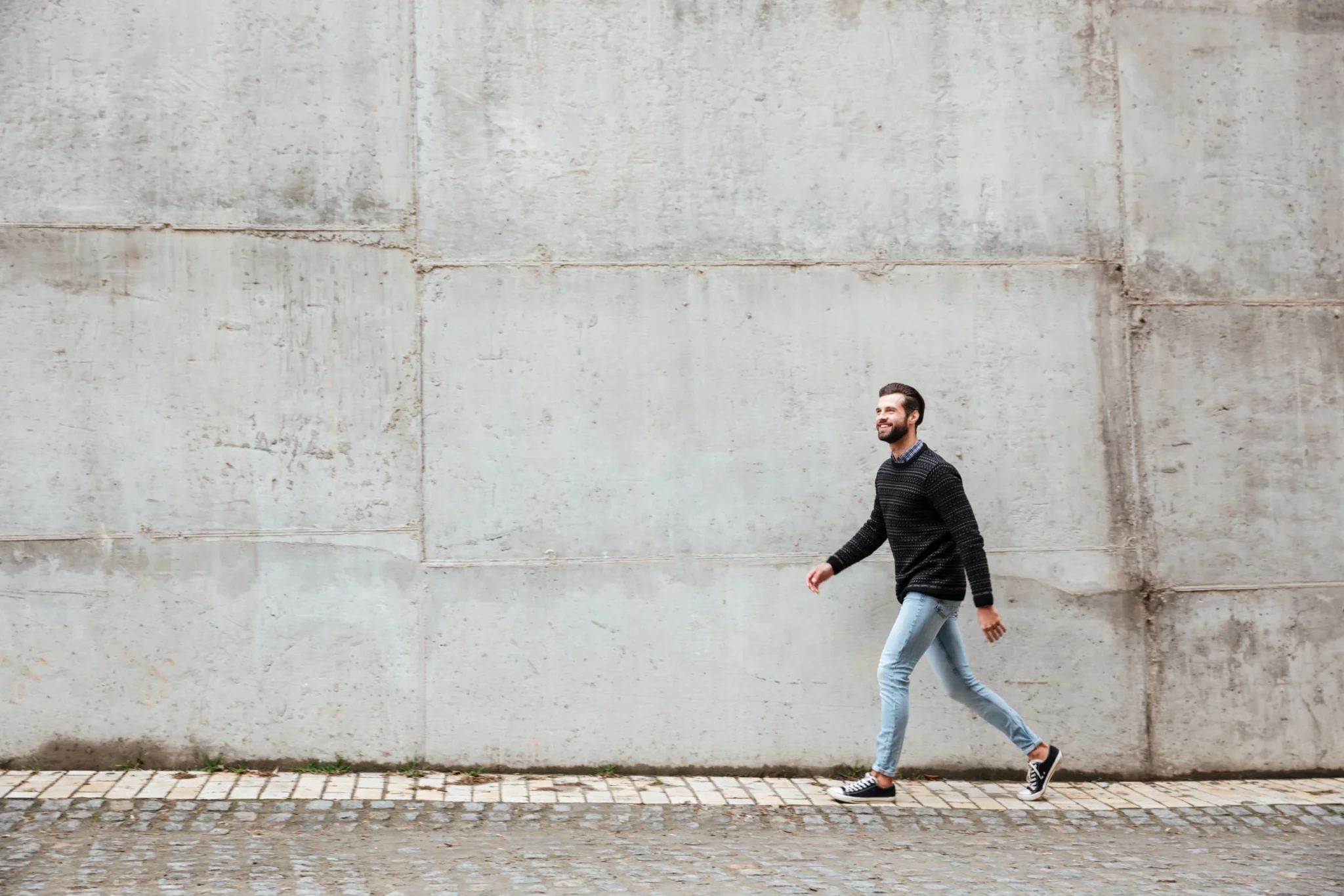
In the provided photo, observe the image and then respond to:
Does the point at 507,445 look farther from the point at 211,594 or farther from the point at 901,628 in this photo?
the point at 901,628

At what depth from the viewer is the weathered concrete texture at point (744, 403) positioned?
6387 millimetres

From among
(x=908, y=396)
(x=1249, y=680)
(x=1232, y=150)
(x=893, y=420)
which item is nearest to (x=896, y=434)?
(x=893, y=420)

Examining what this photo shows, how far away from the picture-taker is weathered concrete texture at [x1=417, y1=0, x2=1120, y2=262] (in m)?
6.46

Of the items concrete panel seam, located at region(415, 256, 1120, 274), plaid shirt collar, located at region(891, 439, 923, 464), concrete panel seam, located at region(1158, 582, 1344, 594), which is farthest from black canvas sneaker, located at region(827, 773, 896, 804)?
concrete panel seam, located at region(415, 256, 1120, 274)

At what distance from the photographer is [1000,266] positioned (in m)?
6.63

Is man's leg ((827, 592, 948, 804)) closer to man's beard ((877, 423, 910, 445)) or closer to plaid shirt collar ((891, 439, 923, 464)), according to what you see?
plaid shirt collar ((891, 439, 923, 464))

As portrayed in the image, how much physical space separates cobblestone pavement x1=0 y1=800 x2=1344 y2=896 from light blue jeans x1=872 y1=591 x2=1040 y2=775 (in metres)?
0.35

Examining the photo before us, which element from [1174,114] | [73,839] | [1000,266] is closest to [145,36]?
[73,839]

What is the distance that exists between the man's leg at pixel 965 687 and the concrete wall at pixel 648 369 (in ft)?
1.61

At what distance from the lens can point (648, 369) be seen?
6.47 meters

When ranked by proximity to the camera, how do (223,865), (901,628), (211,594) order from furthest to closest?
(211,594)
(901,628)
(223,865)

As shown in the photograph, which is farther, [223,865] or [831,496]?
[831,496]

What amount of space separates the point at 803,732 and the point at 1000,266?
2647mm

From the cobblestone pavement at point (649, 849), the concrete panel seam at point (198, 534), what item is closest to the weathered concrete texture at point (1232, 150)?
the cobblestone pavement at point (649, 849)
